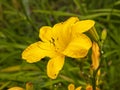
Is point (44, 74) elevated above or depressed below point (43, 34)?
below

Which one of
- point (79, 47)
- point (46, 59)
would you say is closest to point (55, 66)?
point (79, 47)

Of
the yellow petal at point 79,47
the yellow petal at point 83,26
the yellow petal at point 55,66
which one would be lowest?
the yellow petal at point 55,66

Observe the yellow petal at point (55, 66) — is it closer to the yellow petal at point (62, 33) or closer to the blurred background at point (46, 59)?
the yellow petal at point (62, 33)

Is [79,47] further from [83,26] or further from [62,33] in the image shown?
[62,33]

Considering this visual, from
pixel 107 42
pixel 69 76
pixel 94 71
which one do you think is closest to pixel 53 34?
pixel 94 71

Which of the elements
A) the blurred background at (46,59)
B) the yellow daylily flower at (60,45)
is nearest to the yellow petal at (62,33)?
the yellow daylily flower at (60,45)

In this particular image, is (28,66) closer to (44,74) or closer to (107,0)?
(44,74)

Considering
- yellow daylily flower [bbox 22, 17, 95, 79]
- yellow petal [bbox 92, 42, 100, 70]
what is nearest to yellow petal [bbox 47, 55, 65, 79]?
yellow daylily flower [bbox 22, 17, 95, 79]
